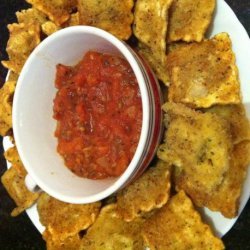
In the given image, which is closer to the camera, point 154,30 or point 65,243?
point 154,30

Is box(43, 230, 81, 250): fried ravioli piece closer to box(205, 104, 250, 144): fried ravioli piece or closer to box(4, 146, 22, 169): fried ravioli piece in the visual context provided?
box(4, 146, 22, 169): fried ravioli piece

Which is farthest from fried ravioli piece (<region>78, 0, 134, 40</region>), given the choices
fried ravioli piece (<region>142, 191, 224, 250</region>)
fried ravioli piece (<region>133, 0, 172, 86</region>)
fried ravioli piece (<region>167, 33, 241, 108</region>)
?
fried ravioli piece (<region>142, 191, 224, 250</region>)

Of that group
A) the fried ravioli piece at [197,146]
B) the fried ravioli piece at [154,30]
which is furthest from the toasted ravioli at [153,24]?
the fried ravioli piece at [197,146]

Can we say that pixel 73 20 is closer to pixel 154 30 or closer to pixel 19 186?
pixel 154 30

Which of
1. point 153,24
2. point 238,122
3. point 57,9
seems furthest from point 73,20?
point 238,122

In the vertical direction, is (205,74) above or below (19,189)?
above

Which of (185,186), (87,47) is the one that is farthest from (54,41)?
(185,186)

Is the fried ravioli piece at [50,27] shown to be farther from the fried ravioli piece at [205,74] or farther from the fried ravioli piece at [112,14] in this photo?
the fried ravioli piece at [205,74]
